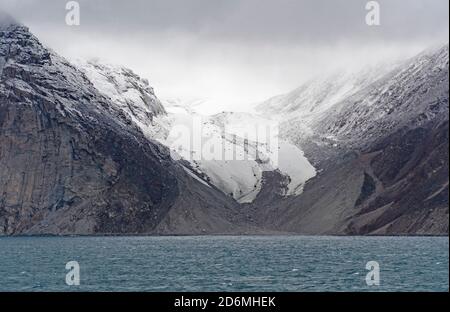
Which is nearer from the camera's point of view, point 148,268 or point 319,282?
point 319,282

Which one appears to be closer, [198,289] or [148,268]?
[198,289]
